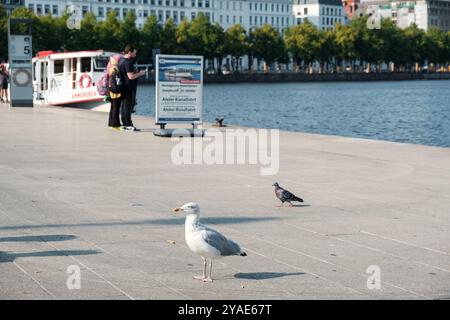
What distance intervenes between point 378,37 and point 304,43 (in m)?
24.3

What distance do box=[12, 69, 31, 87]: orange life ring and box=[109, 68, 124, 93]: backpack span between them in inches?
534

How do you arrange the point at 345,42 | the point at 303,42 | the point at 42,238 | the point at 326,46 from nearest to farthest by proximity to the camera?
the point at 42,238
the point at 303,42
the point at 326,46
the point at 345,42

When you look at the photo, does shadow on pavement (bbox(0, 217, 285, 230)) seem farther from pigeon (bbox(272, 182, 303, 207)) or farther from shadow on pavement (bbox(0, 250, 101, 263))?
shadow on pavement (bbox(0, 250, 101, 263))

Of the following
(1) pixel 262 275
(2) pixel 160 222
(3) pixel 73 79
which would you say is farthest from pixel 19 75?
(1) pixel 262 275

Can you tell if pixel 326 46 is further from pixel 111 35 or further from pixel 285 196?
pixel 285 196

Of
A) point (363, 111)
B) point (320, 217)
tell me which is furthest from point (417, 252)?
point (363, 111)

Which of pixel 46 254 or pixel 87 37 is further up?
pixel 87 37

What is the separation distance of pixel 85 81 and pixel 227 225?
93.0 feet

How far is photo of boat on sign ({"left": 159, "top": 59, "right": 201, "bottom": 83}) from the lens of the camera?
22266mm

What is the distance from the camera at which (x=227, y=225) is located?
10492 millimetres

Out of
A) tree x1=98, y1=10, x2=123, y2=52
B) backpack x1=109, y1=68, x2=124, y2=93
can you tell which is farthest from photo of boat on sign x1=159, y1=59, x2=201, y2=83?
tree x1=98, y1=10, x2=123, y2=52

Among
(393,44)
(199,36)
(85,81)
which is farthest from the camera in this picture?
(393,44)
